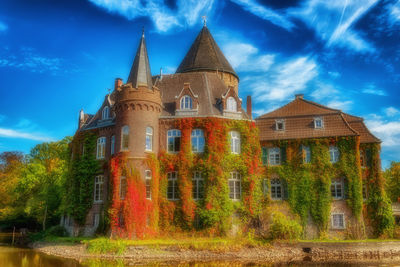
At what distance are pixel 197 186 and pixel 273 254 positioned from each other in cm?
792

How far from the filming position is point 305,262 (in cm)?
2427

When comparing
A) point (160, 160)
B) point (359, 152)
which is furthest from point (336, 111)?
point (160, 160)

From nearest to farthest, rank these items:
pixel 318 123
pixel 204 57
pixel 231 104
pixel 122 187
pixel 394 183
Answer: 1. pixel 122 187
2. pixel 231 104
3. pixel 318 123
4. pixel 204 57
5. pixel 394 183

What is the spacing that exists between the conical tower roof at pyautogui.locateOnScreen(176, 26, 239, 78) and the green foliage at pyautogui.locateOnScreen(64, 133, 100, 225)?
12.3m

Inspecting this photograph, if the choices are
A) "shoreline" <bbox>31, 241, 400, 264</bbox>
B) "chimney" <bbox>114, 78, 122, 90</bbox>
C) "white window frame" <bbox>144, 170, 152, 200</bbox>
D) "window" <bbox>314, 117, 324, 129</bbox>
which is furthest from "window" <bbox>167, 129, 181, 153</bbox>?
"window" <bbox>314, 117, 324, 129</bbox>

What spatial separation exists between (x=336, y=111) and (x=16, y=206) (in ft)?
123

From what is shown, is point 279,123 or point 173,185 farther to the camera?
point 279,123

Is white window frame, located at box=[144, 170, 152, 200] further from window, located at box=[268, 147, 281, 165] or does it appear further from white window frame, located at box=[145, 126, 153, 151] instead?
window, located at box=[268, 147, 281, 165]

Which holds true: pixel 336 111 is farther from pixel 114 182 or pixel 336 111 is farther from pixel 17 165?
pixel 17 165

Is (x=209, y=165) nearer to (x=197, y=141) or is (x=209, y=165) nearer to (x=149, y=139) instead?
(x=197, y=141)

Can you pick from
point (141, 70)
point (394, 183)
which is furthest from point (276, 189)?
point (394, 183)

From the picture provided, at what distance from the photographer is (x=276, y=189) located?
33.5m


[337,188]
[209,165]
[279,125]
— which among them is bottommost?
[337,188]

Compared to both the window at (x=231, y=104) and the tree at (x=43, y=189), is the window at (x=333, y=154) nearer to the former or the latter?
the window at (x=231, y=104)
